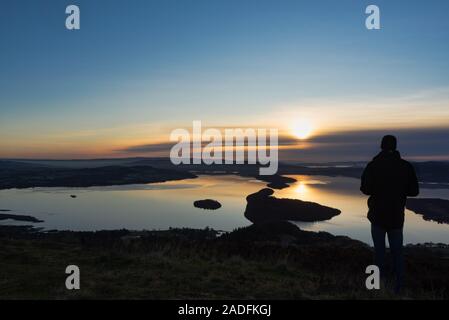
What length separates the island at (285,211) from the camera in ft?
265

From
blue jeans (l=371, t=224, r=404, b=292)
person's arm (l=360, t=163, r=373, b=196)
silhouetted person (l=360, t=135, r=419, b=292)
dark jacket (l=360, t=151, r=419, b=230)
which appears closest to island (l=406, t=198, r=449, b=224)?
blue jeans (l=371, t=224, r=404, b=292)

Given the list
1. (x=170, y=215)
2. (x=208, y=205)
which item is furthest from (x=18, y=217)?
(x=208, y=205)

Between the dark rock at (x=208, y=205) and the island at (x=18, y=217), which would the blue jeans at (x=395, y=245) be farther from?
the dark rock at (x=208, y=205)

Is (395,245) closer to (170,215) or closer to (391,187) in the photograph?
(391,187)

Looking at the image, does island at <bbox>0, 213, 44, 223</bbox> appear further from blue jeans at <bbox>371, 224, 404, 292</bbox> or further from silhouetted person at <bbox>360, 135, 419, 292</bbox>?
silhouetted person at <bbox>360, 135, 419, 292</bbox>

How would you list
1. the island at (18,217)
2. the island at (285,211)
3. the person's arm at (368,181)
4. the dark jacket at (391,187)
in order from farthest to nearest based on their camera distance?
the island at (285,211), the island at (18,217), the person's arm at (368,181), the dark jacket at (391,187)

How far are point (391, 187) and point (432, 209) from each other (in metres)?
89.9

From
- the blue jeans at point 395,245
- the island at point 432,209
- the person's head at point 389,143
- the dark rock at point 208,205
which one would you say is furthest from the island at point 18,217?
the island at point 432,209

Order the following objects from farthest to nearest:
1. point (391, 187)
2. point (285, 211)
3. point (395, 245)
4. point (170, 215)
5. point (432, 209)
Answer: point (432, 209) < point (285, 211) < point (170, 215) < point (395, 245) < point (391, 187)

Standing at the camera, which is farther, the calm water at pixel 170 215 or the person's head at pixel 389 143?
the calm water at pixel 170 215

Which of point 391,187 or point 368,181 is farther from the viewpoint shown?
point 368,181

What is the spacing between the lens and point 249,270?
1234 centimetres

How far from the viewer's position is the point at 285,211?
283 feet

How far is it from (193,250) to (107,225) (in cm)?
6024
